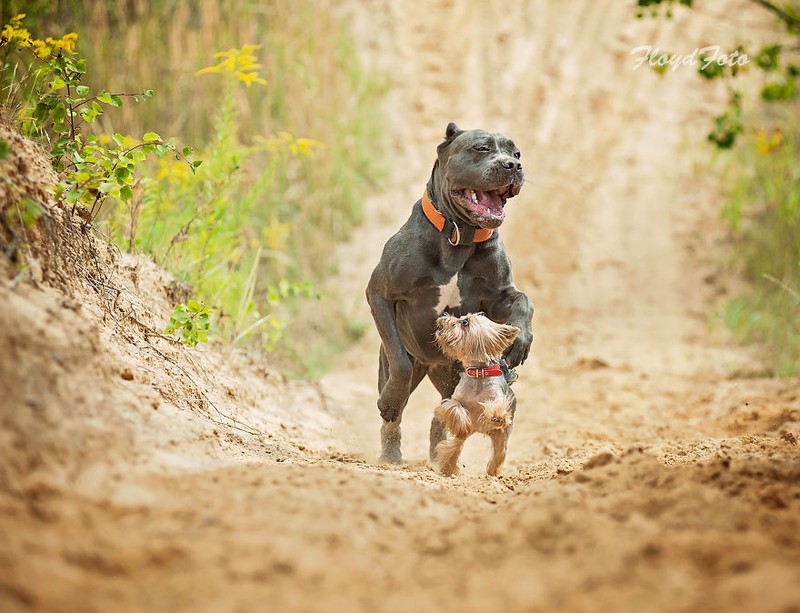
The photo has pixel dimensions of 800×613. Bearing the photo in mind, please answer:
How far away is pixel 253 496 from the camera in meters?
2.71

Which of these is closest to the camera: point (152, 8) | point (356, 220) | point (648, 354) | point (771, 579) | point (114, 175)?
point (771, 579)

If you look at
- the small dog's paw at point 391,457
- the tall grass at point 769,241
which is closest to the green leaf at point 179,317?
the small dog's paw at point 391,457

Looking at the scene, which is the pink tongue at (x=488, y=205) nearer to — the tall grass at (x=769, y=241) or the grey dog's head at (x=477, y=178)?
the grey dog's head at (x=477, y=178)

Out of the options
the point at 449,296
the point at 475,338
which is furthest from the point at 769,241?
the point at 475,338

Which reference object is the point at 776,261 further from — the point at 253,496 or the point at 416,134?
the point at 253,496

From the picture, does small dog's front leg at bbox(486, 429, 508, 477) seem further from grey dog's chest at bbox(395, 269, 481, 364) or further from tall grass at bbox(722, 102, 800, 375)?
tall grass at bbox(722, 102, 800, 375)

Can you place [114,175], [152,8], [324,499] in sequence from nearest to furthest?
[324,499], [114,175], [152,8]

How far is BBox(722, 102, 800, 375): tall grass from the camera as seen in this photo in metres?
7.55

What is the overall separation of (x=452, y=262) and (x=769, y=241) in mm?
5981

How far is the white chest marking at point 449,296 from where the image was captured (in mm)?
4469

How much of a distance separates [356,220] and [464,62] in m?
4.05

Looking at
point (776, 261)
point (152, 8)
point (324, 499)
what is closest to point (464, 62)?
point (152, 8)

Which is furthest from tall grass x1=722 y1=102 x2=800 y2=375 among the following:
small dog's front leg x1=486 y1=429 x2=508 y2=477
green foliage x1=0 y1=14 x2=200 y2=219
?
green foliage x1=0 y1=14 x2=200 y2=219

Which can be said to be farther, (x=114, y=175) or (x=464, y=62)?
(x=464, y=62)
